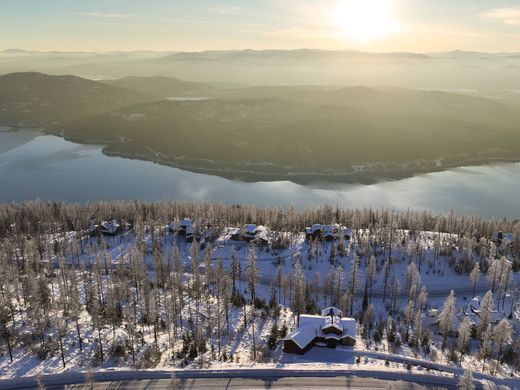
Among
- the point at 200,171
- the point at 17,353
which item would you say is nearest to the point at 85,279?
the point at 17,353

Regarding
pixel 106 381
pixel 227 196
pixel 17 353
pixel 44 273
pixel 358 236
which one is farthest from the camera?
pixel 227 196

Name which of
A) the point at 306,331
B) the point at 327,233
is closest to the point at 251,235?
the point at 327,233

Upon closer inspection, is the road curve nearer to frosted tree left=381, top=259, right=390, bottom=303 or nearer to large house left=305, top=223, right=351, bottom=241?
frosted tree left=381, top=259, right=390, bottom=303

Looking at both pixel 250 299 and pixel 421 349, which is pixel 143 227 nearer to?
pixel 250 299

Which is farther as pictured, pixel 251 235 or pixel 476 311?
pixel 251 235

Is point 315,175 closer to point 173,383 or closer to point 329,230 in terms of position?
point 329,230

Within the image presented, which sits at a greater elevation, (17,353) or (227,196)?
(17,353)
